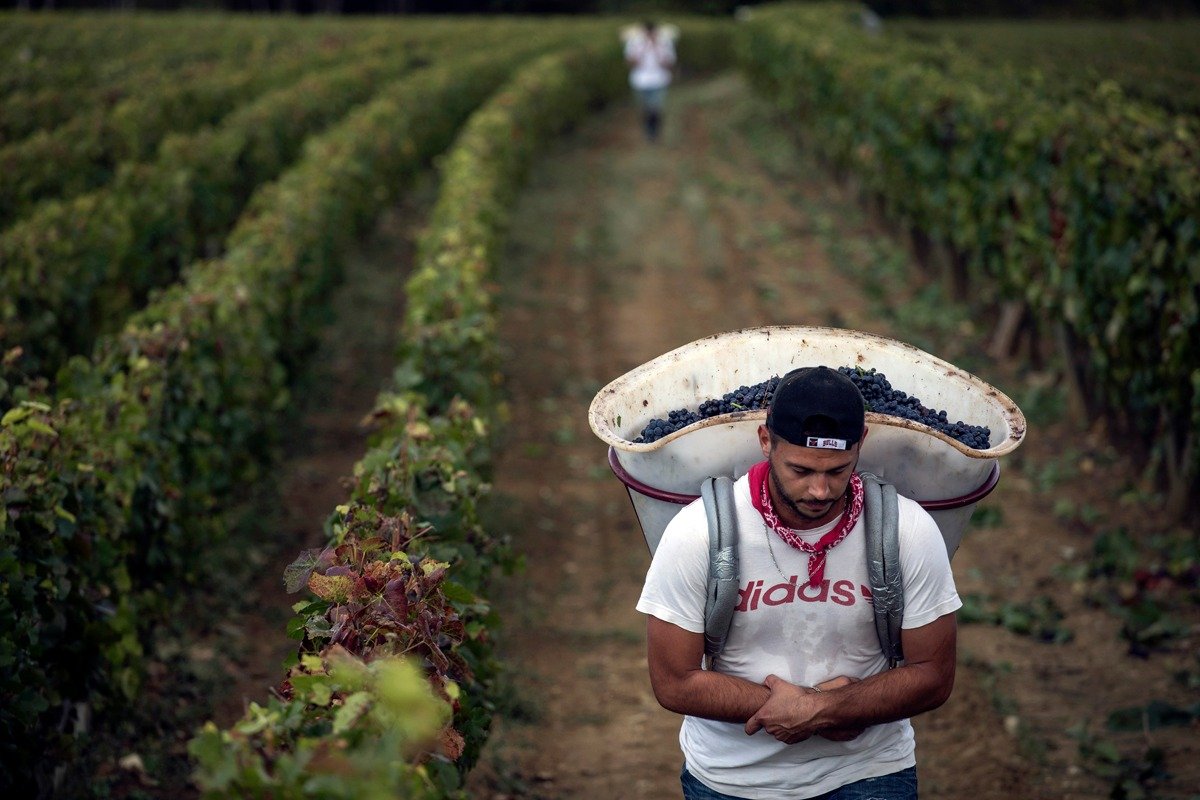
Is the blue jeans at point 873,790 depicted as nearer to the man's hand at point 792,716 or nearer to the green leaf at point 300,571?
the man's hand at point 792,716

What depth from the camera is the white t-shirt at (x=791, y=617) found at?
3.51m

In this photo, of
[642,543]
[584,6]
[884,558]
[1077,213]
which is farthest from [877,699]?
[584,6]

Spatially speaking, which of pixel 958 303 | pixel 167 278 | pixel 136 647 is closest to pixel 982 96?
pixel 958 303

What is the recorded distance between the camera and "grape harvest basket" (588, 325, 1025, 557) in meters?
3.83

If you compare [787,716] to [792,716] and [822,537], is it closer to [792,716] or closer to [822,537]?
[792,716]

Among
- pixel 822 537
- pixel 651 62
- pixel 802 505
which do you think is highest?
pixel 802 505

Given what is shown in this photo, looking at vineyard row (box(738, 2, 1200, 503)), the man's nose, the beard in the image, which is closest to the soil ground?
vineyard row (box(738, 2, 1200, 503))

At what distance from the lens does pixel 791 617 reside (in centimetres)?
357

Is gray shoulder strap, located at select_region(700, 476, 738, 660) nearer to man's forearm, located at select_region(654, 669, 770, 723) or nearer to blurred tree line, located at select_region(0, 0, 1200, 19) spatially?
man's forearm, located at select_region(654, 669, 770, 723)

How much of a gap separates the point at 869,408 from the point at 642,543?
4.77m

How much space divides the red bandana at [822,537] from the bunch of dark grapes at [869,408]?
41cm

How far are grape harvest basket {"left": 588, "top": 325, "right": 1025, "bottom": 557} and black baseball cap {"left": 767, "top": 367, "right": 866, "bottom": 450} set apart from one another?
0.44 metres

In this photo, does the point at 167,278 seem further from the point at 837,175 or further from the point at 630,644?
the point at 837,175

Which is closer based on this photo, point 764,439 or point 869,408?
point 764,439
